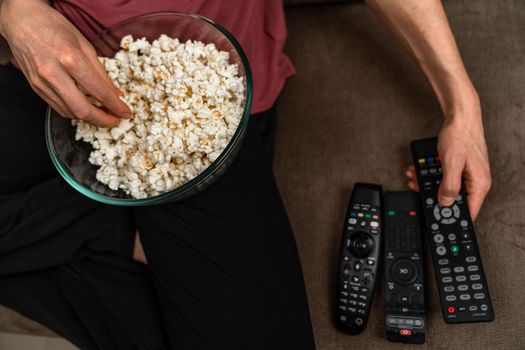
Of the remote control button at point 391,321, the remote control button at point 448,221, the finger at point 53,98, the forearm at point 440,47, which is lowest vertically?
the remote control button at point 391,321

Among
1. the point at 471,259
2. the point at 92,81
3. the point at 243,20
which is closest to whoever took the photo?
the point at 92,81

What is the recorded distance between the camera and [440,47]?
86 cm

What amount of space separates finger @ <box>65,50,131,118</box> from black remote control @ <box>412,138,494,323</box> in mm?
551

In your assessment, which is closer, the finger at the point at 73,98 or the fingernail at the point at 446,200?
the finger at the point at 73,98

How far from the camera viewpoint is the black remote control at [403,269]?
0.83m

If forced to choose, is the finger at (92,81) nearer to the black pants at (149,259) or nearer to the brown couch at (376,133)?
the black pants at (149,259)

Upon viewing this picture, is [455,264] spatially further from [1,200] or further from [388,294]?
[1,200]

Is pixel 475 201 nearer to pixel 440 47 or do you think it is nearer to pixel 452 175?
pixel 452 175

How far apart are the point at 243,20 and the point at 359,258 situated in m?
0.49

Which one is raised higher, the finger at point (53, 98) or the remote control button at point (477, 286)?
the finger at point (53, 98)

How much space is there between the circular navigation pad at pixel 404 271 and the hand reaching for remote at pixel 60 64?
1.73 ft

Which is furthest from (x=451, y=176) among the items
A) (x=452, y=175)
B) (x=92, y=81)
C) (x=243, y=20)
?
(x=92, y=81)

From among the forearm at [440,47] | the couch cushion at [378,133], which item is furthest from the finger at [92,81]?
the forearm at [440,47]

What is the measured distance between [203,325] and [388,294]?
32cm
